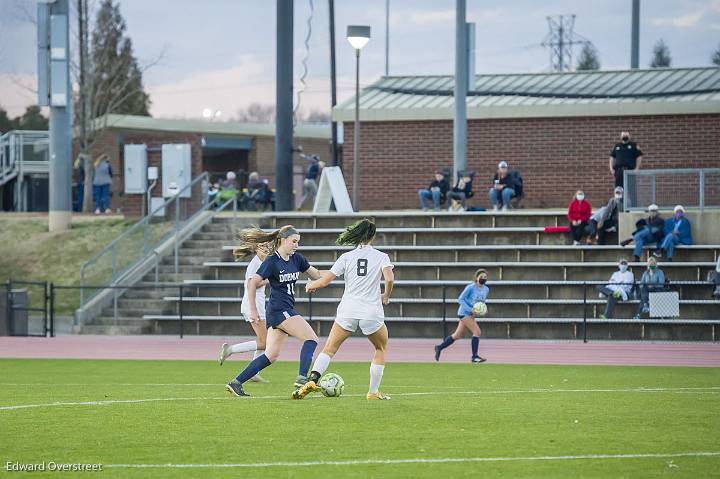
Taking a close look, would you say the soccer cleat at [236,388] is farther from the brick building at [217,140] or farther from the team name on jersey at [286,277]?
the brick building at [217,140]

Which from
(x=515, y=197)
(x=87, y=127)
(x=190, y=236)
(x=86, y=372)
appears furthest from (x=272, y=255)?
(x=87, y=127)

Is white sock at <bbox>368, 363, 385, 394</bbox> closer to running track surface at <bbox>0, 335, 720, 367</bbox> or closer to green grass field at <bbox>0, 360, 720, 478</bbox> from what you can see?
green grass field at <bbox>0, 360, 720, 478</bbox>

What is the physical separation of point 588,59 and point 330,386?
10181 centimetres

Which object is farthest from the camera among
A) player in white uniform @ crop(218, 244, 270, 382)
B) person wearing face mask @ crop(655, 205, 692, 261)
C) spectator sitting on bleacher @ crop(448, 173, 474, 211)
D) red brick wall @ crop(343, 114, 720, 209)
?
red brick wall @ crop(343, 114, 720, 209)

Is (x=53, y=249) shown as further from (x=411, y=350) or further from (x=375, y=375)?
(x=375, y=375)

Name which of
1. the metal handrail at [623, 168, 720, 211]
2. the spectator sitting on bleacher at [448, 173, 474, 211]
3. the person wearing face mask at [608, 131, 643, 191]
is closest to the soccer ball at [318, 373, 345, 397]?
the metal handrail at [623, 168, 720, 211]

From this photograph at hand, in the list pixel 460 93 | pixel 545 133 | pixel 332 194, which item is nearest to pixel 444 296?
pixel 460 93

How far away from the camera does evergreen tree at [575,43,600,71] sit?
362ft

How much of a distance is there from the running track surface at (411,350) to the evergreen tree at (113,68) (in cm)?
2814

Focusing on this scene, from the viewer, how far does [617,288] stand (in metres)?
26.4

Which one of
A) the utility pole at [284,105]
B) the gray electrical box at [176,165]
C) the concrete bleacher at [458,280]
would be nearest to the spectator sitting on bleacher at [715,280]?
the concrete bleacher at [458,280]

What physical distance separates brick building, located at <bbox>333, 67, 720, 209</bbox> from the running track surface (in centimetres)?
1290

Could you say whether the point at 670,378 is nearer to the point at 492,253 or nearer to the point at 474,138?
the point at 492,253

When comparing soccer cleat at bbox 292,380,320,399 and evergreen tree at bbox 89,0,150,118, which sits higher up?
evergreen tree at bbox 89,0,150,118
